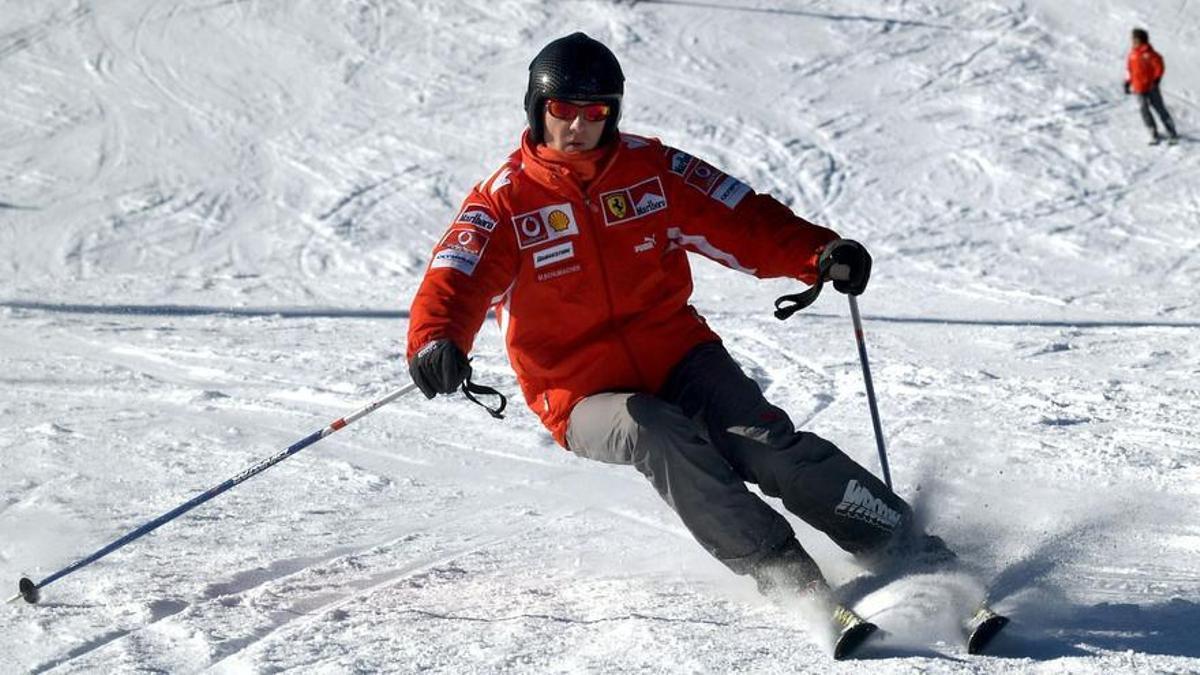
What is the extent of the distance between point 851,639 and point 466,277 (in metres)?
1.52

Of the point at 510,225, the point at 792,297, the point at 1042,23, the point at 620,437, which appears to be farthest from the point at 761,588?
the point at 1042,23

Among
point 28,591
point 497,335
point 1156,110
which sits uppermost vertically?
point 1156,110

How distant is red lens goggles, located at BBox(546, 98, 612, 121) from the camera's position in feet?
14.7

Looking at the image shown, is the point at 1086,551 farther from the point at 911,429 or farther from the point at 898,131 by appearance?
the point at 898,131

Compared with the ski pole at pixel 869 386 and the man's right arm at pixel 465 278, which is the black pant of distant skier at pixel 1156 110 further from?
the man's right arm at pixel 465 278

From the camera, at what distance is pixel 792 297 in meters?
4.61

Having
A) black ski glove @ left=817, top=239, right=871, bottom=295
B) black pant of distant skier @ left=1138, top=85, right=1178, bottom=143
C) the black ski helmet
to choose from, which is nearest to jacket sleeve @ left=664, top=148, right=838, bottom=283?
black ski glove @ left=817, top=239, right=871, bottom=295

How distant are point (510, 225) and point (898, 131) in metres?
11.4

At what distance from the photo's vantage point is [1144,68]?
594 inches

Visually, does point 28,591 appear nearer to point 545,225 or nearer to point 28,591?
point 28,591

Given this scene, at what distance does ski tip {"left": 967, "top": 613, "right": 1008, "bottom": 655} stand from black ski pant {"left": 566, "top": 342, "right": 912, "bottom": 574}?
604 millimetres

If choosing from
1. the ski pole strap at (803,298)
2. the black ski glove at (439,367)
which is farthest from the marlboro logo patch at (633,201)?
the black ski glove at (439,367)

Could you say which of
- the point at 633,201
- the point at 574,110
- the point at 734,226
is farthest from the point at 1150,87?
the point at 574,110

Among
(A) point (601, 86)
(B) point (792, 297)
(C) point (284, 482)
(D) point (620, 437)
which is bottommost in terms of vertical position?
(C) point (284, 482)
